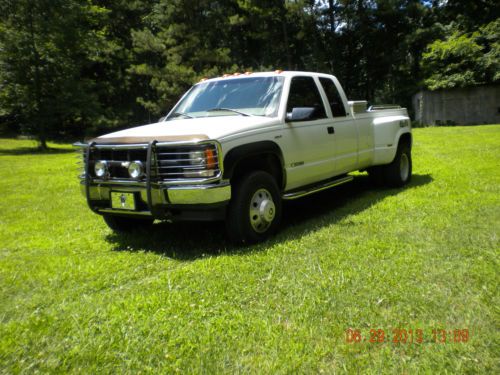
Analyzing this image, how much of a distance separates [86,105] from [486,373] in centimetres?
2548

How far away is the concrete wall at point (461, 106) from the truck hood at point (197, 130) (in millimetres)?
28892

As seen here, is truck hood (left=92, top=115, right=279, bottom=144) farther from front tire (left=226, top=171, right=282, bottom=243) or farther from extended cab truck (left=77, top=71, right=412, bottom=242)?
front tire (left=226, top=171, right=282, bottom=243)

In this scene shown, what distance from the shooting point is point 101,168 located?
15.7 ft

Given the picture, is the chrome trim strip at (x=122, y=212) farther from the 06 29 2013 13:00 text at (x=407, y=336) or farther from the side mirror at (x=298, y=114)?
the 06 29 2013 13:00 text at (x=407, y=336)

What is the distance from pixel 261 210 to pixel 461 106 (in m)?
29.9

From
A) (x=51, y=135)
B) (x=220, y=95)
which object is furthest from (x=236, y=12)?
(x=220, y=95)

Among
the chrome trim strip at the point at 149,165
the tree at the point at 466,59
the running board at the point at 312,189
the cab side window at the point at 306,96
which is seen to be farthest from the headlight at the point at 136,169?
the tree at the point at 466,59

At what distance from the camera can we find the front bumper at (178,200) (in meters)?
4.34

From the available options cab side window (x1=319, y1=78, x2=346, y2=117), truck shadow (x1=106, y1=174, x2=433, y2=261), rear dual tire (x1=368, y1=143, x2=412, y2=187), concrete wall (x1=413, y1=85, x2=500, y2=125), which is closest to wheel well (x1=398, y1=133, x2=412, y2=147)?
rear dual tire (x1=368, y1=143, x2=412, y2=187)

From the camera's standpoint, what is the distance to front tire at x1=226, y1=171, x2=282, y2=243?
15.2 feet

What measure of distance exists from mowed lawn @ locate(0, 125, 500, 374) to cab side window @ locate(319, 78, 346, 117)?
1475mm

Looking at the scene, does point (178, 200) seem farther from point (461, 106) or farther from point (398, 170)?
point (461, 106)

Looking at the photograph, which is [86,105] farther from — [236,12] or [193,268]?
[193,268]

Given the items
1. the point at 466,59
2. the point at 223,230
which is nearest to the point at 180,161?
the point at 223,230
